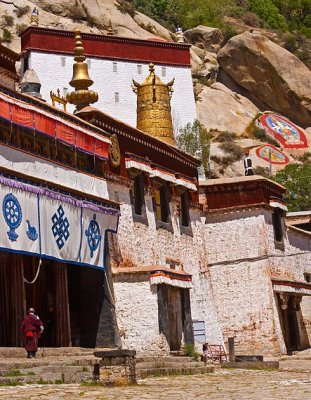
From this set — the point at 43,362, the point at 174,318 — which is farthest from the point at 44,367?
the point at 174,318

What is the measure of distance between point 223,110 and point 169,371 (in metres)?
37.7

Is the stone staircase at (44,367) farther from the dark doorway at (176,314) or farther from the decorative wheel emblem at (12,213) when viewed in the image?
the dark doorway at (176,314)

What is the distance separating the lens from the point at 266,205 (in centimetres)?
2598

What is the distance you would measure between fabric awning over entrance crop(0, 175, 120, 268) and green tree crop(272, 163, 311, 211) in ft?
75.4

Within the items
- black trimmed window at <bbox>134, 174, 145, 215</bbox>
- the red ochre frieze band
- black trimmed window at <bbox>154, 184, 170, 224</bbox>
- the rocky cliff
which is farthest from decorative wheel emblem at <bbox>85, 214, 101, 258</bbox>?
the rocky cliff

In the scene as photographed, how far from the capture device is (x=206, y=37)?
59188 millimetres

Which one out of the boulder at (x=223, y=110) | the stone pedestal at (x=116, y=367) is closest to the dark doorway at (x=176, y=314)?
the stone pedestal at (x=116, y=367)

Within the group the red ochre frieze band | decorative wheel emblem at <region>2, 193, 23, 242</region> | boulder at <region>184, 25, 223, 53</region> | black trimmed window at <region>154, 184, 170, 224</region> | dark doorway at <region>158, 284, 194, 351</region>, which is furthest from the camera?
boulder at <region>184, 25, 223, 53</region>

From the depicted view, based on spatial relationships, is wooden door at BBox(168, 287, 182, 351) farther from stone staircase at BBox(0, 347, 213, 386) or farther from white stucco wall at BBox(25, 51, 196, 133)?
white stucco wall at BBox(25, 51, 196, 133)

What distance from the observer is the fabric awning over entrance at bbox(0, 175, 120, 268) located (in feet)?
51.6

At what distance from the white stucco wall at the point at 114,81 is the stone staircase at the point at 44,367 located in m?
24.0

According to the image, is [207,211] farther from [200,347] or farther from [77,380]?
[77,380]

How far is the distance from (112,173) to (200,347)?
18.7 feet

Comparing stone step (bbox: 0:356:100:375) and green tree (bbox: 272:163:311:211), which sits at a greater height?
green tree (bbox: 272:163:311:211)
